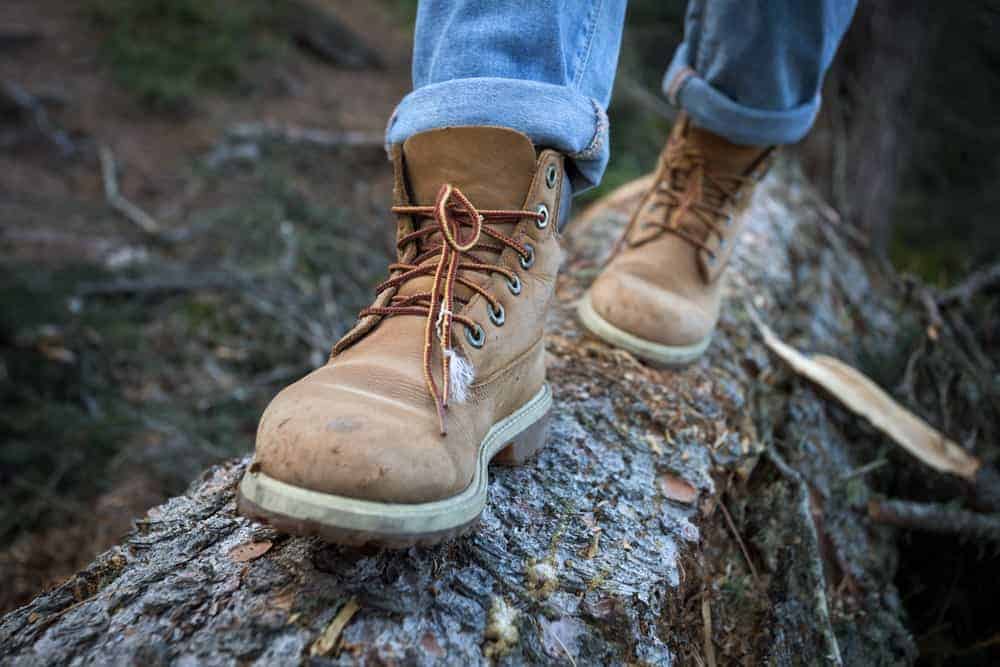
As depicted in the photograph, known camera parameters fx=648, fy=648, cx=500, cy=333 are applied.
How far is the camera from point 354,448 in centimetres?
92

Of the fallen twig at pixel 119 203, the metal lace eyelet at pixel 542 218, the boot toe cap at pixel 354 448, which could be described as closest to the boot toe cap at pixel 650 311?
the metal lace eyelet at pixel 542 218

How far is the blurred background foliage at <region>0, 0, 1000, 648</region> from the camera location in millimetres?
2404

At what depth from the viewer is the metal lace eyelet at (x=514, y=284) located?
1.25m

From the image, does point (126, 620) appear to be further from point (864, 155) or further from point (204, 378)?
point (864, 155)

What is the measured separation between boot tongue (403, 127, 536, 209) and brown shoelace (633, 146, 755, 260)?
834 millimetres

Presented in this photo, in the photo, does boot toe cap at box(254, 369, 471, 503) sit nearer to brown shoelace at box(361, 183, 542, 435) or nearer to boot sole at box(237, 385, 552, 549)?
boot sole at box(237, 385, 552, 549)

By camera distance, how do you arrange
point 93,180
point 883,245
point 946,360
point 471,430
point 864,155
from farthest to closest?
point 93,180
point 883,245
point 864,155
point 946,360
point 471,430

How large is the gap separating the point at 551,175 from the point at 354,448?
0.65 m

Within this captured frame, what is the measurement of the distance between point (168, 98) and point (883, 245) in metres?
5.35

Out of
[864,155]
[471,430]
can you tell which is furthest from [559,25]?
[864,155]

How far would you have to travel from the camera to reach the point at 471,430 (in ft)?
3.65

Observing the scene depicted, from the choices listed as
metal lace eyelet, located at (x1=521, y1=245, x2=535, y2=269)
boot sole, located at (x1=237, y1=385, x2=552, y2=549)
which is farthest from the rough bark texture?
metal lace eyelet, located at (x1=521, y1=245, x2=535, y2=269)

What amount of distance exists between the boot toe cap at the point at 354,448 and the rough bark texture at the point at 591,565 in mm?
153

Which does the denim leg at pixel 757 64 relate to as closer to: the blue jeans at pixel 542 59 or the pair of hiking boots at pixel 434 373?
the blue jeans at pixel 542 59
